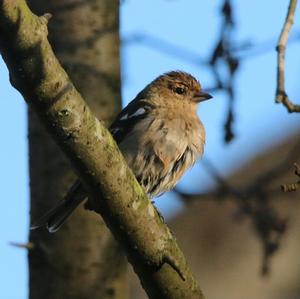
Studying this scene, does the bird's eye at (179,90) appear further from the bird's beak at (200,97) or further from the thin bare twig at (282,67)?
the thin bare twig at (282,67)

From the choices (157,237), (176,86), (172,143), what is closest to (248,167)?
(176,86)

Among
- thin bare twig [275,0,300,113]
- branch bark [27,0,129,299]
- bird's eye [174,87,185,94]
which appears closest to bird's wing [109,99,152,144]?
branch bark [27,0,129,299]

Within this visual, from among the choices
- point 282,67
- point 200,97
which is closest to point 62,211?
point 282,67

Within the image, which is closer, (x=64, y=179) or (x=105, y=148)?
(x=105, y=148)

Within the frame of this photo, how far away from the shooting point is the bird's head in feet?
25.7

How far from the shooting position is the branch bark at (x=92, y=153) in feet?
14.7

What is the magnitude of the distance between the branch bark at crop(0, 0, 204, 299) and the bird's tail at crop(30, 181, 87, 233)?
1064 millimetres

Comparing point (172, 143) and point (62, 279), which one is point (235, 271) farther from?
point (62, 279)

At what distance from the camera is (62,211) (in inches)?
248

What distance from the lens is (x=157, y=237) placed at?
5.10 m

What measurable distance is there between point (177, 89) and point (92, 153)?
331cm

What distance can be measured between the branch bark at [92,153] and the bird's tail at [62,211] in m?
1.06

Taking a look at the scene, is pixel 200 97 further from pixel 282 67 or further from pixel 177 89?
pixel 282 67

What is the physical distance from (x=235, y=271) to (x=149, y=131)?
6118 millimetres
